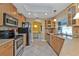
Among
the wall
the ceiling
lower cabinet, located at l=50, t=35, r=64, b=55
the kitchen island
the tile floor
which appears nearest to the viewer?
the kitchen island

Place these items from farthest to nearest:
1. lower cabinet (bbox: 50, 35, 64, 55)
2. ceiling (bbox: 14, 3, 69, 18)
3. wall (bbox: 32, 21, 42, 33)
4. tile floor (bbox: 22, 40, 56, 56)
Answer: wall (bbox: 32, 21, 42, 33) → ceiling (bbox: 14, 3, 69, 18) → tile floor (bbox: 22, 40, 56, 56) → lower cabinet (bbox: 50, 35, 64, 55)

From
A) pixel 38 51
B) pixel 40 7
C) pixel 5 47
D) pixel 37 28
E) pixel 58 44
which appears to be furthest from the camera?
pixel 37 28

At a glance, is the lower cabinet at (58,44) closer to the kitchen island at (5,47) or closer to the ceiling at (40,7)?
the ceiling at (40,7)

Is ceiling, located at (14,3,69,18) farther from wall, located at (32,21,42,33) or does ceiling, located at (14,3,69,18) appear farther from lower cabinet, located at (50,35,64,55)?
wall, located at (32,21,42,33)

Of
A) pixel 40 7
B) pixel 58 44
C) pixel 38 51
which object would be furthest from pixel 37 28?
pixel 58 44

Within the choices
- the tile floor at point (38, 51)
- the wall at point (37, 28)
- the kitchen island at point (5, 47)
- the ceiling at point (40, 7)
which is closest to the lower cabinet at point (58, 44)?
the tile floor at point (38, 51)

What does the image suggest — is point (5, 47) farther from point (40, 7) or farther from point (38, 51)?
point (40, 7)

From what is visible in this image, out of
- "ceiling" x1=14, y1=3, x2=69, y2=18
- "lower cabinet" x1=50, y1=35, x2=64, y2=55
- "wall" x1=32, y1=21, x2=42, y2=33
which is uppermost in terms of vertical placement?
"ceiling" x1=14, y1=3, x2=69, y2=18

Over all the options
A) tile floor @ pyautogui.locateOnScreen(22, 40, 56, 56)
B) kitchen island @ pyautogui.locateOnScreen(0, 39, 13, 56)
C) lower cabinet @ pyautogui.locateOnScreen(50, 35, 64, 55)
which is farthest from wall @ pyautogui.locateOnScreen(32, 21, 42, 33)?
kitchen island @ pyautogui.locateOnScreen(0, 39, 13, 56)

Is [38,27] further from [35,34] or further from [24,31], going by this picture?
[24,31]

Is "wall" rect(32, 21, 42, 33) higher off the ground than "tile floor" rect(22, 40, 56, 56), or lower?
higher

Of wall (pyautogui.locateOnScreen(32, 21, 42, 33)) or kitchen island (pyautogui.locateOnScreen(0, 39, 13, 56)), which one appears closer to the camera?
kitchen island (pyautogui.locateOnScreen(0, 39, 13, 56))

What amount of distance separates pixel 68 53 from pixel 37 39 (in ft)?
27.8

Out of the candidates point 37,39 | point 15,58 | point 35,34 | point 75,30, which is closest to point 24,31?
point 35,34
